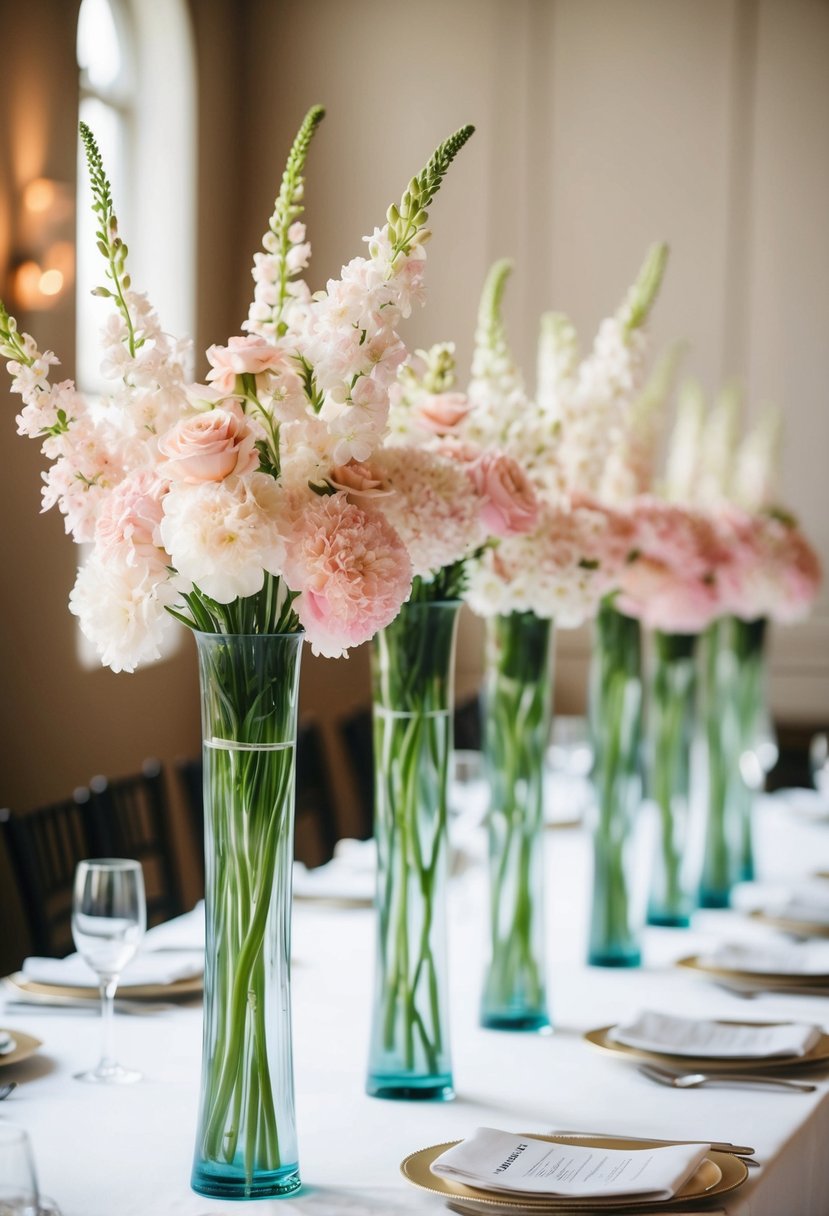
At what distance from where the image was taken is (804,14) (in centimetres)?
613

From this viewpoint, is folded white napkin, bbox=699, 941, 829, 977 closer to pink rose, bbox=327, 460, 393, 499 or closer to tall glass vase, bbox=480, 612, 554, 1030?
tall glass vase, bbox=480, 612, 554, 1030

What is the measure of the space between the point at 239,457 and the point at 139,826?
6.09ft

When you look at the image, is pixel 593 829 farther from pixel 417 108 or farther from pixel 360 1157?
pixel 417 108

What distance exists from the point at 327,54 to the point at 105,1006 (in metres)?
5.45

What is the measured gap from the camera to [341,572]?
1243mm


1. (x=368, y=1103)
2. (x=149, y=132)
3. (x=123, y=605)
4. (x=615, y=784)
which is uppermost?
(x=149, y=132)

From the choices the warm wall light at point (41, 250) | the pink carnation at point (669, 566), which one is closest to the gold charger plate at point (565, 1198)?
the pink carnation at point (669, 566)

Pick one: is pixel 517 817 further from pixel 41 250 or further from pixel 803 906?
pixel 41 250

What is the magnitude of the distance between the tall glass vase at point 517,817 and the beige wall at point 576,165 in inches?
171

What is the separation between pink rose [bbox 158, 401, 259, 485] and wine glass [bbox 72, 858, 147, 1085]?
1.87 ft

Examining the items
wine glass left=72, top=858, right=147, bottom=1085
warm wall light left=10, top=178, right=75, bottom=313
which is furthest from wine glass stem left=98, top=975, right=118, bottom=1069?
warm wall light left=10, top=178, right=75, bottom=313

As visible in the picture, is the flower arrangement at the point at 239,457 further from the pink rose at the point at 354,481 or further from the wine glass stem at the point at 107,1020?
the wine glass stem at the point at 107,1020

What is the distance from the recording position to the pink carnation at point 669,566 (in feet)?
7.40

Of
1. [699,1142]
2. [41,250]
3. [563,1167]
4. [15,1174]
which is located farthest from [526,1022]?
[41,250]
